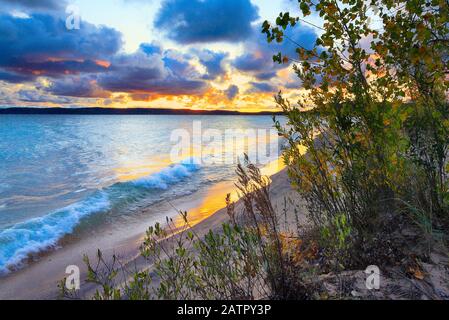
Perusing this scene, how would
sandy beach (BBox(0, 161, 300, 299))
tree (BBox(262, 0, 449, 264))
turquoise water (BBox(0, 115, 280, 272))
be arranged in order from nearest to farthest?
tree (BBox(262, 0, 449, 264)) → sandy beach (BBox(0, 161, 300, 299)) → turquoise water (BBox(0, 115, 280, 272))

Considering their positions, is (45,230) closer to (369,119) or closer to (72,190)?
(72,190)

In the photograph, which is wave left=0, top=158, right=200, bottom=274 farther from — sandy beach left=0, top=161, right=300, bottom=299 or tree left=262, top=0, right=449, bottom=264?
tree left=262, top=0, right=449, bottom=264

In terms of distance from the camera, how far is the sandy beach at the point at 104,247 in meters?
6.39

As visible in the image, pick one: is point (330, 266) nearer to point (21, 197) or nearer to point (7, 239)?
point (7, 239)

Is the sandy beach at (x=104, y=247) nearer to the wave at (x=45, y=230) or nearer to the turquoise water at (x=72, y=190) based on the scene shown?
the wave at (x=45, y=230)

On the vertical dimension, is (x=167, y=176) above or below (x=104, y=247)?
above

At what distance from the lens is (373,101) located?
3879 millimetres

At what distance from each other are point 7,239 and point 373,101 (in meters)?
9.11

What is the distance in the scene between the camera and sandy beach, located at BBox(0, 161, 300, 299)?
6395mm

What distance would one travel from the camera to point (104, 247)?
8133 millimetres

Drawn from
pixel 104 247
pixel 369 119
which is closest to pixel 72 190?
pixel 104 247

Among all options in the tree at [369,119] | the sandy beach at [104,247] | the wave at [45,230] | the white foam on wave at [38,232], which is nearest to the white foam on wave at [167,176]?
the wave at [45,230]

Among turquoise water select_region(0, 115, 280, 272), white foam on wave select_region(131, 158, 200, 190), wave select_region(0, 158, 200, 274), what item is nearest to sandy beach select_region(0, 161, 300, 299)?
wave select_region(0, 158, 200, 274)
